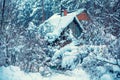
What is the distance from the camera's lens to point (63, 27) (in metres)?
24.8

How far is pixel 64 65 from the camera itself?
12.9 meters

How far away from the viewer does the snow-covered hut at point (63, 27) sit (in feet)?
68.7

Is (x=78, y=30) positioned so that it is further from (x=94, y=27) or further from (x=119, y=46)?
(x=119, y=46)

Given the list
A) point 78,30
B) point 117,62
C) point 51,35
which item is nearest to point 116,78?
point 117,62

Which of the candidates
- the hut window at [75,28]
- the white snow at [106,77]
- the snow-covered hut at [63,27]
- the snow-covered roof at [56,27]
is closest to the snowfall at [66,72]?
the white snow at [106,77]

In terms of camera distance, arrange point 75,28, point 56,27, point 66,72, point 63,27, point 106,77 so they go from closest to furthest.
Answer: point 106,77, point 66,72, point 56,27, point 63,27, point 75,28

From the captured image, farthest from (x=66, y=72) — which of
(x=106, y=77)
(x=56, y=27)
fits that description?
(x=56, y=27)

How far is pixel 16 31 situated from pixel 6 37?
930 millimetres

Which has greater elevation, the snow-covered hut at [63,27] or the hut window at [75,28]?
the snow-covered hut at [63,27]

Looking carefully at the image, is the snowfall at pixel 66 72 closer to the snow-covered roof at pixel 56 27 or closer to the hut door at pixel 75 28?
the snow-covered roof at pixel 56 27

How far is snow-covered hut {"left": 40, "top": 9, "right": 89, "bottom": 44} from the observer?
20.9m

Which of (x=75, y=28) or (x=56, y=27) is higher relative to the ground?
(x=56, y=27)

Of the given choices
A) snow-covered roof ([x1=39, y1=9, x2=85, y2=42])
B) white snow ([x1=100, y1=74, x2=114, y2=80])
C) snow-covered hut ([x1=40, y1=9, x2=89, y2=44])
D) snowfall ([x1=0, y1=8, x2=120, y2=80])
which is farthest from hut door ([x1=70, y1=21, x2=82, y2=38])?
white snow ([x1=100, y1=74, x2=114, y2=80])

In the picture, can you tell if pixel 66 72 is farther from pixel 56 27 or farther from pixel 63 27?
pixel 63 27
